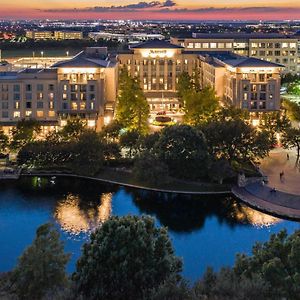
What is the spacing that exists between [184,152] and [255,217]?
484cm

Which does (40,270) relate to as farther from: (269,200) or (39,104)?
(39,104)

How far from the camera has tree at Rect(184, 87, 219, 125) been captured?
3338 cm

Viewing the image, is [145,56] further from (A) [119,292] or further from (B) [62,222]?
(A) [119,292]

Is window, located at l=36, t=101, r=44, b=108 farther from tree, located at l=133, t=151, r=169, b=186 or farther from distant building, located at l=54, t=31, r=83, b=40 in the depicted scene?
distant building, located at l=54, t=31, r=83, b=40

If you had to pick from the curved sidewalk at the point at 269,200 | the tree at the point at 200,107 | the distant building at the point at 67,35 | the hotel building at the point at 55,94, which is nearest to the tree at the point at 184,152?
the curved sidewalk at the point at 269,200

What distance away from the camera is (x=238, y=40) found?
54.0m

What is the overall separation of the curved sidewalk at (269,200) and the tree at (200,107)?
31.7 ft

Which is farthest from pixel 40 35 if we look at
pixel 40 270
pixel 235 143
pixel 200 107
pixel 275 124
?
pixel 40 270

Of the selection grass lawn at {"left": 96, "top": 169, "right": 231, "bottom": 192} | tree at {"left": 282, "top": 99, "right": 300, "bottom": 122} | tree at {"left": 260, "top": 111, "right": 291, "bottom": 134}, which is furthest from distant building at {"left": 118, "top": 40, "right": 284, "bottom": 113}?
grass lawn at {"left": 96, "top": 169, "right": 231, "bottom": 192}

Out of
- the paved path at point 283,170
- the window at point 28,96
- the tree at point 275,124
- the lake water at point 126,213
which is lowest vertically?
the lake water at point 126,213

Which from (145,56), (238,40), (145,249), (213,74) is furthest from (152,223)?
→ (238,40)

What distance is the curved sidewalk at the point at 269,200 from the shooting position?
21391 millimetres

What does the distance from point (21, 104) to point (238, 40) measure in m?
27.0

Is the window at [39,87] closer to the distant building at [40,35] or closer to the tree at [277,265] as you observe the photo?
the tree at [277,265]
